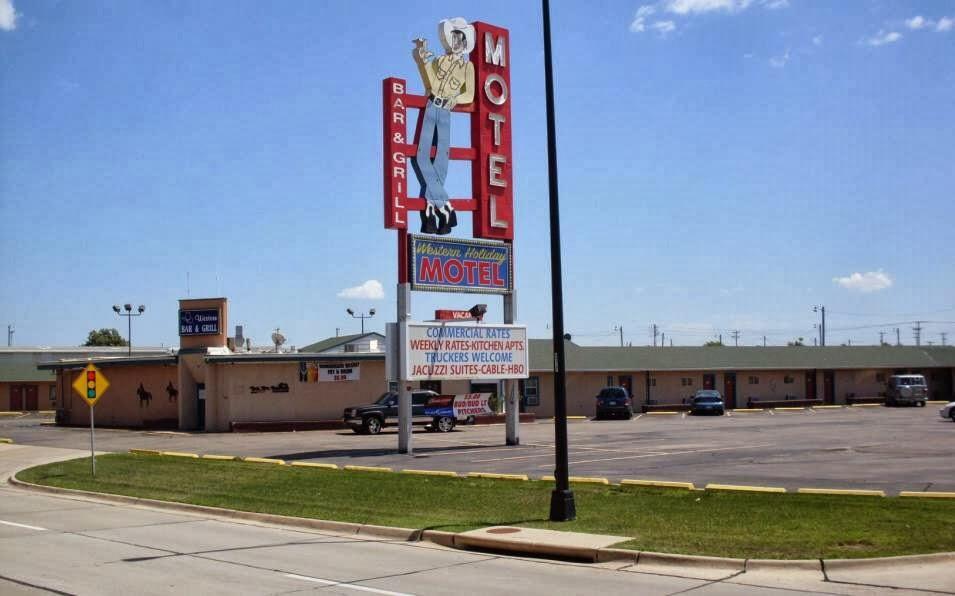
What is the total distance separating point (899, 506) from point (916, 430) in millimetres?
22662

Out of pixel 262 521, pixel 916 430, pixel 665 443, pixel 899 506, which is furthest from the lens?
pixel 916 430

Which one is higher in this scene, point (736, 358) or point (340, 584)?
point (736, 358)

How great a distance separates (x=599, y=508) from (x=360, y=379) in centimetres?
3111

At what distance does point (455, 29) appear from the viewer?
32562mm

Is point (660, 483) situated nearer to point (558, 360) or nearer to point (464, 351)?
point (558, 360)

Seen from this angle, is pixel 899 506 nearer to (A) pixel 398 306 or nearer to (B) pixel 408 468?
(B) pixel 408 468

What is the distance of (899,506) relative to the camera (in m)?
A: 16.2

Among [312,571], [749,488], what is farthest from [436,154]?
[312,571]

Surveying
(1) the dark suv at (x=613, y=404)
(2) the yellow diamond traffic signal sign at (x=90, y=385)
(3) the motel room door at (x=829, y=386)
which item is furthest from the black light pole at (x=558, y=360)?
(3) the motel room door at (x=829, y=386)

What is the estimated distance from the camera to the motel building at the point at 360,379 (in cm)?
4553

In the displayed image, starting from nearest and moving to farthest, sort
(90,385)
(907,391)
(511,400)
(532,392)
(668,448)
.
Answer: (90,385) → (668,448) → (511,400) → (532,392) → (907,391)

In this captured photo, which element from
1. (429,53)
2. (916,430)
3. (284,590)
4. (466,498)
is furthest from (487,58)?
(284,590)

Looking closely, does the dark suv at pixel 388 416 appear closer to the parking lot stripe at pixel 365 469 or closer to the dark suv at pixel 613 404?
the dark suv at pixel 613 404

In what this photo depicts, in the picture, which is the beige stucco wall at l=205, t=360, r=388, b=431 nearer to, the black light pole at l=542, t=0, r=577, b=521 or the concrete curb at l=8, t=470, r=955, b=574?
the concrete curb at l=8, t=470, r=955, b=574
